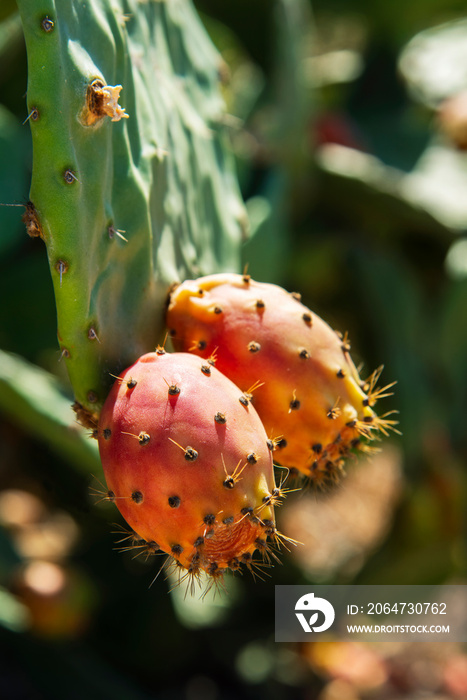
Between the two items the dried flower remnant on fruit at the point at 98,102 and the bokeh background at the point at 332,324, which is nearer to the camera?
the dried flower remnant on fruit at the point at 98,102

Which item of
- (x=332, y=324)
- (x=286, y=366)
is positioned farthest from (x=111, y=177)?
(x=332, y=324)

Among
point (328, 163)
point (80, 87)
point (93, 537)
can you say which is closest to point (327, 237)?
point (328, 163)

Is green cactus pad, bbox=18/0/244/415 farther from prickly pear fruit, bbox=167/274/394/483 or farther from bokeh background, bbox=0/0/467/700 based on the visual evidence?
bokeh background, bbox=0/0/467/700

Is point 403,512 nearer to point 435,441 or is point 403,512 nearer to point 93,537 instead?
point 435,441

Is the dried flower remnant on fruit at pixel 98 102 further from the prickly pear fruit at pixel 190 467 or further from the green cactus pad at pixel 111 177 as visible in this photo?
the prickly pear fruit at pixel 190 467

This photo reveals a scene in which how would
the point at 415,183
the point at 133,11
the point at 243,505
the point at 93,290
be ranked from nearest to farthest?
the point at 243,505 < the point at 93,290 < the point at 133,11 < the point at 415,183

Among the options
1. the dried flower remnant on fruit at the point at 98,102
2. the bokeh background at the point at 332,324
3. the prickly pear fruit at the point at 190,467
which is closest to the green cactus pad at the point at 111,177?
the dried flower remnant on fruit at the point at 98,102
